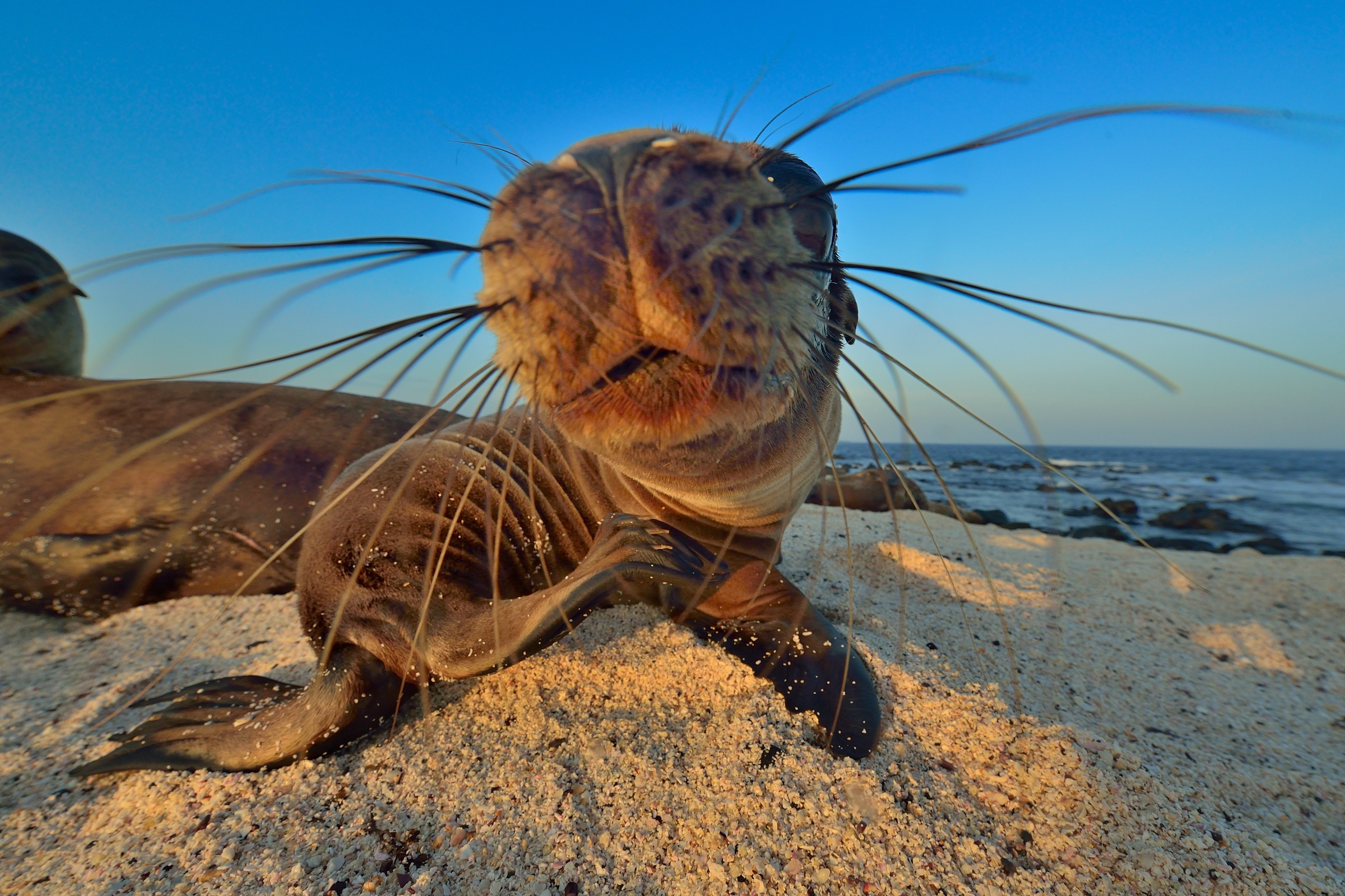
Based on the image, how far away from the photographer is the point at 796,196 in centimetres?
138

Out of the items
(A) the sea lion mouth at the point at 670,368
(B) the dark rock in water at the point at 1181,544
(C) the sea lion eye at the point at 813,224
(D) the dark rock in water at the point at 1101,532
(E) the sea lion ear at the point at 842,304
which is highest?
(C) the sea lion eye at the point at 813,224

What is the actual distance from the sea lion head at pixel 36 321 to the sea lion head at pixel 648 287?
176 inches

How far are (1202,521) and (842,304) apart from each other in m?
11.0

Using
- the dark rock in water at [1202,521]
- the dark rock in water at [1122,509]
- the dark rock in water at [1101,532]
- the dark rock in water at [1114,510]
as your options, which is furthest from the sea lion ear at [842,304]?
the dark rock in water at [1202,521]

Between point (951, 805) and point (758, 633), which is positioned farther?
point (758, 633)

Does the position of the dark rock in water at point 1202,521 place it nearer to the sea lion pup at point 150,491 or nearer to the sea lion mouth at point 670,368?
the sea lion mouth at point 670,368

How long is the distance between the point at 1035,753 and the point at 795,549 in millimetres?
2115

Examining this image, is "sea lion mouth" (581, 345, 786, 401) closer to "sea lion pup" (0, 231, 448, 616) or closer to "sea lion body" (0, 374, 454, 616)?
"sea lion pup" (0, 231, 448, 616)

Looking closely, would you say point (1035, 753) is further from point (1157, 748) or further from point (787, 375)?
point (787, 375)

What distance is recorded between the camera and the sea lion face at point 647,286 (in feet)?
3.33

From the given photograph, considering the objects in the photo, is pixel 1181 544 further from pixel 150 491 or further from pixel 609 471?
pixel 150 491

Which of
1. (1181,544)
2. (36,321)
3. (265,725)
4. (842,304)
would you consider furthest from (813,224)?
(1181,544)

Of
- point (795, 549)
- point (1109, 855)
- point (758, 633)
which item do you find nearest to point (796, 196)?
point (758, 633)

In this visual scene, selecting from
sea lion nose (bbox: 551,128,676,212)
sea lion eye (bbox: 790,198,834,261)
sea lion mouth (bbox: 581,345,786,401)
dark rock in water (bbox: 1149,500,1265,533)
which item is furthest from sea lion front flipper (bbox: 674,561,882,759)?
dark rock in water (bbox: 1149,500,1265,533)
